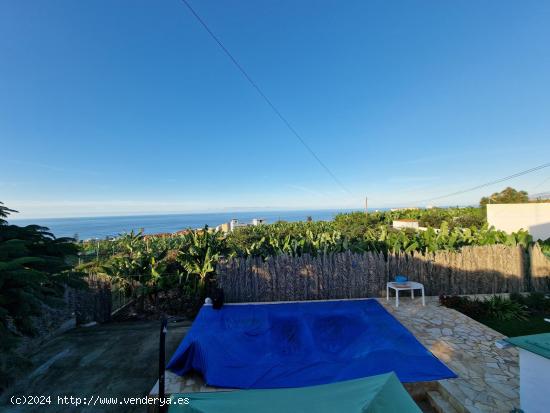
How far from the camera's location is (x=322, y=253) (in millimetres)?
10570

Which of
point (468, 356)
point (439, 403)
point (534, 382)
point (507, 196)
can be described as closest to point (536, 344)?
point (534, 382)

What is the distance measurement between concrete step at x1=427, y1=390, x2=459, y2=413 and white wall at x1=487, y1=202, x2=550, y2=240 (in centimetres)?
1834

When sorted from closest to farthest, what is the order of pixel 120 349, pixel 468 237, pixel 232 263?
pixel 120 349, pixel 232 263, pixel 468 237

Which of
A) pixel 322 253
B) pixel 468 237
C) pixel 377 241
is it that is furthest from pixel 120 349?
pixel 468 237

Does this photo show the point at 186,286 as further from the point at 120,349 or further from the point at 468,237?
the point at 468,237

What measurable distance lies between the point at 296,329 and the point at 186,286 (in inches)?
197

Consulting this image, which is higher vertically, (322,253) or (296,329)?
(322,253)

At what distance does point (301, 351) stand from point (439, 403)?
247cm

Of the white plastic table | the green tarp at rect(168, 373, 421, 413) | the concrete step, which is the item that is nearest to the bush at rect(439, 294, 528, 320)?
the white plastic table

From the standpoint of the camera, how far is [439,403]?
438 centimetres

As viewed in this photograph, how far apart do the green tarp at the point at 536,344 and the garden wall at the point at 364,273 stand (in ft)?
20.5

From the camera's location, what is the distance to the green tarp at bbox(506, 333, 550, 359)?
3031 mm

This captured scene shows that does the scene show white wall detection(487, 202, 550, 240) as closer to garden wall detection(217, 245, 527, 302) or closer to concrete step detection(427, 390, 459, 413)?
garden wall detection(217, 245, 527, 302)

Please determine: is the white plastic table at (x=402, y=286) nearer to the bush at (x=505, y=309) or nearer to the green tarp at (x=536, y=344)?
the bush at (x=505, y=309)
